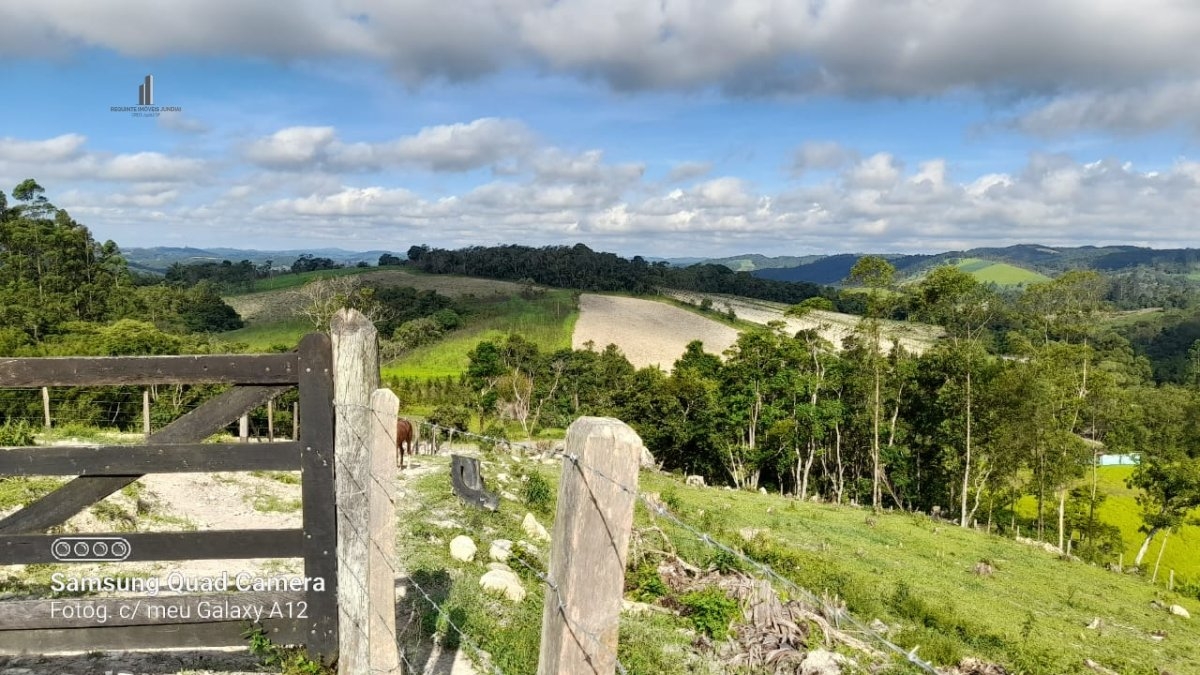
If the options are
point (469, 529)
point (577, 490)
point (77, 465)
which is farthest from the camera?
point (469, 529)

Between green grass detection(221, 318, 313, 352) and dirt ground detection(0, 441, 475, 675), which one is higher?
dirt ground detection(0, 441, 475, 675)

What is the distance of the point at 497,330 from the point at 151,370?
3539 inches

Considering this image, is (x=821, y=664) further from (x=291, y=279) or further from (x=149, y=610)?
(x=291, y=279)

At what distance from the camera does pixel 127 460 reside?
4539mm

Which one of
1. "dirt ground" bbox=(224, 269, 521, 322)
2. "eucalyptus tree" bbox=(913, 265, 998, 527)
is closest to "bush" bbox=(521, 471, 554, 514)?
"eucalyptus tree" bbox=(913, 265, 998, 527)

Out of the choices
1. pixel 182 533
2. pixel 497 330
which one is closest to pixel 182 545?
pixel 182 533

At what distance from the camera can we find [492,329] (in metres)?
A: 94.7

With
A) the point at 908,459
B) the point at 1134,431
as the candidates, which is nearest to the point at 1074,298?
the point at 908,459

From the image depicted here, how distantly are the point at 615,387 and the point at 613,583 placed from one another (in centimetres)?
5861

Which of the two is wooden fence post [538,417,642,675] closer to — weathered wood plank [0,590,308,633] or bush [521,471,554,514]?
weathered wood plank [0,590,308,633]

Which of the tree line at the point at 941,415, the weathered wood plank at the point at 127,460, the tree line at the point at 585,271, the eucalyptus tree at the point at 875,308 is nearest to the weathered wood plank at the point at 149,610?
the weathered wood plank at the point at 127,460

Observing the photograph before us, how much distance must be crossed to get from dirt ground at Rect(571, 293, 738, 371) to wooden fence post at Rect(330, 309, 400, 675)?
7420 cm

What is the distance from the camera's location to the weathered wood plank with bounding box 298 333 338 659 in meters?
4.65

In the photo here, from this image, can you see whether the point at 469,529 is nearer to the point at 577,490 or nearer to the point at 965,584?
the point at 577,490
